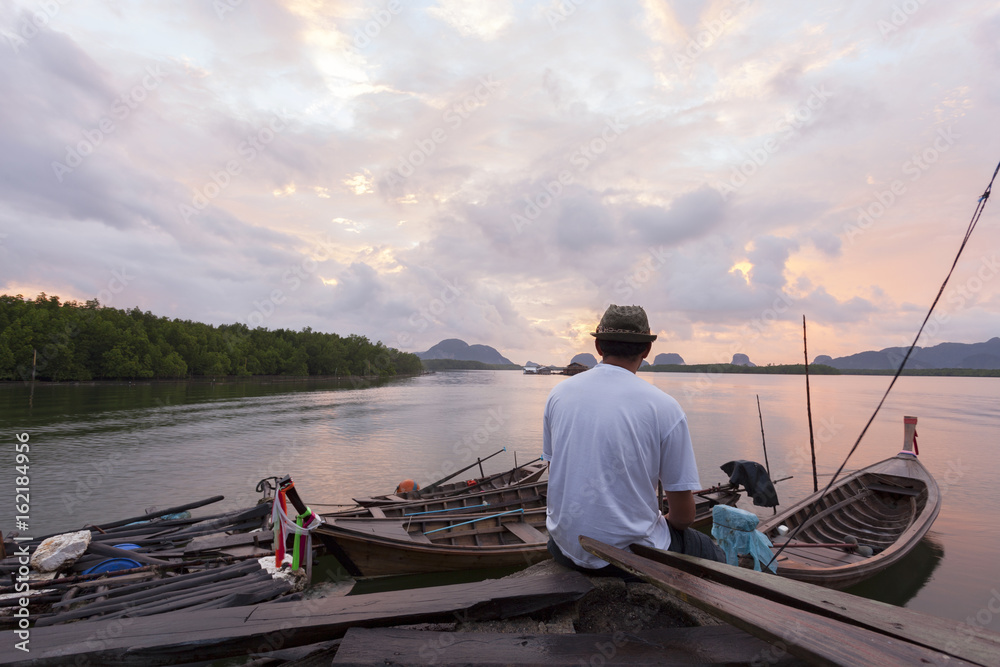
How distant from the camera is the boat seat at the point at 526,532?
32.0 ft

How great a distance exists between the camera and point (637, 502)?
2.79 meters

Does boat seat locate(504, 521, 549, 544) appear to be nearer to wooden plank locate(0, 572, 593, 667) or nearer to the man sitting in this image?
the man sitting

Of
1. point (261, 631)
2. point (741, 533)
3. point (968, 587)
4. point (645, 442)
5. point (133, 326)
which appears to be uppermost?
point (133, 326)

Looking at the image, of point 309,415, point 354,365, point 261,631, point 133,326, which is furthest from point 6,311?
point 261,631

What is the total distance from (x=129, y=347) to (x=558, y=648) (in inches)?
3254

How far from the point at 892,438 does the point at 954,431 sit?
615 centimetres

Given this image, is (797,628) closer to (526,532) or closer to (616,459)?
(616,459)

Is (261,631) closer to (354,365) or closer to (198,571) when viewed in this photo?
(198,571)

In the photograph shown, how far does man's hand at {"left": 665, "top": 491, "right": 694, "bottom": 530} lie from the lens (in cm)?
282

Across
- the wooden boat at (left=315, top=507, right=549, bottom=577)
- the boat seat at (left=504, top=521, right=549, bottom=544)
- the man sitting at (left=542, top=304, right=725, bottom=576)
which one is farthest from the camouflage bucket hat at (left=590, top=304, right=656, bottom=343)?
the boat seat at (left=504, top=521, right=549, bottom=544)

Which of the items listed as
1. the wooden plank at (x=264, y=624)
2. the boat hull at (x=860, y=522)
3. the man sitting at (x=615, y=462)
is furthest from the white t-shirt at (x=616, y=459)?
the boat hull at (x=860, y=522)

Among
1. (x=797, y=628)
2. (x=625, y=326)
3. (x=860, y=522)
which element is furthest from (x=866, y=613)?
(x=860, y=522)

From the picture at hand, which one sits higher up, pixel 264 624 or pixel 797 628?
pixel 797 628

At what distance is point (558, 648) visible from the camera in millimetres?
2084
